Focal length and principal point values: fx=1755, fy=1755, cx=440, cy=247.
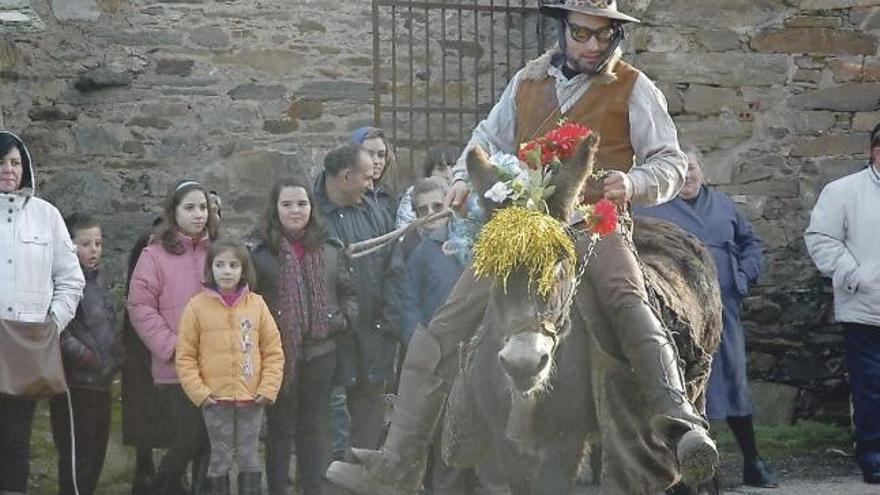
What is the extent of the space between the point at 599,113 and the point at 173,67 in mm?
5885

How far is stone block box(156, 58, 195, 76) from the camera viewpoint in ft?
41.8

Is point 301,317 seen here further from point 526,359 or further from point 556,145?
point 526,359

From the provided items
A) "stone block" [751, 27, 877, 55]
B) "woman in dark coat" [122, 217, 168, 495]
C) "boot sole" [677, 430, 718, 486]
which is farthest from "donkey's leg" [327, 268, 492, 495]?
"stone block" [751, 27, 877, 55]

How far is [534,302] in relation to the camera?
20.9 ft

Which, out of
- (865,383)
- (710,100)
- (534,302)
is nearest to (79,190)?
(710,100)

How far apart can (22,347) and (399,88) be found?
500cm

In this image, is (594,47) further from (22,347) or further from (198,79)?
(198,79)

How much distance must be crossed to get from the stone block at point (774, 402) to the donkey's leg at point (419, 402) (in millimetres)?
5461

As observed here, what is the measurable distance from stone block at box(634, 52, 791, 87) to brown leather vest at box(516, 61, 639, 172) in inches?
177

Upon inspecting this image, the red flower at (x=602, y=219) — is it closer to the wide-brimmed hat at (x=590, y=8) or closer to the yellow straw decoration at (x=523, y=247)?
the yellow straw decoration at (x=523, y=247)

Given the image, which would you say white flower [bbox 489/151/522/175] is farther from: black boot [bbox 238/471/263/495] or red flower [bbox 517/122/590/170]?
black boot [bbox 238/471/263/495]

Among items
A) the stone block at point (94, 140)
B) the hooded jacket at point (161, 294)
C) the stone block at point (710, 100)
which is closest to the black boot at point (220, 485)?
the hooded jacket at point (161, 294)

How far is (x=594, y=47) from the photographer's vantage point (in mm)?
7453

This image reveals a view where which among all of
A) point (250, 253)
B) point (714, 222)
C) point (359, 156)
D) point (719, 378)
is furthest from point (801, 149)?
point (250, 253)
